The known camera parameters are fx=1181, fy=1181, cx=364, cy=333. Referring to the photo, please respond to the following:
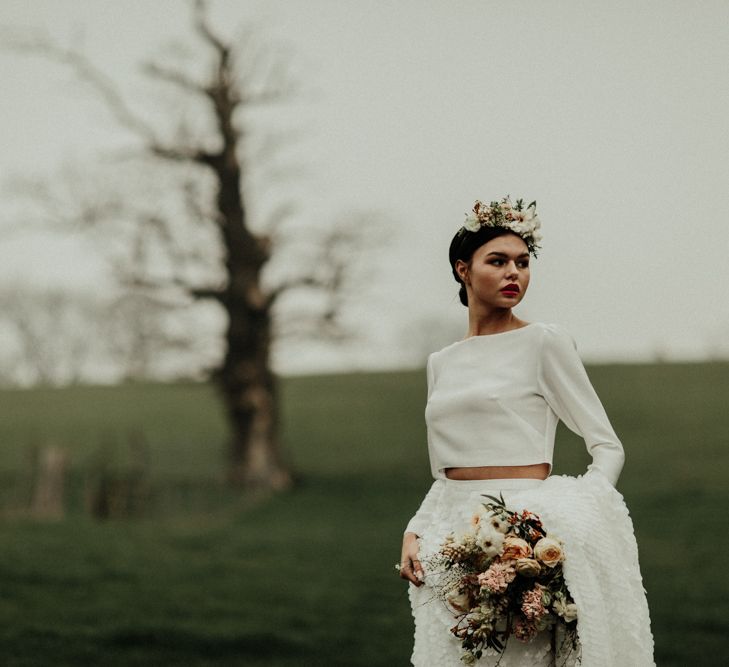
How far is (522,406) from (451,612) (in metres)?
0.67

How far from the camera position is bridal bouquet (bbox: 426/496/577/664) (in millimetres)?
3369

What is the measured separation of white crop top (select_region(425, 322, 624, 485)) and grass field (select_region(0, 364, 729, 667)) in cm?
645

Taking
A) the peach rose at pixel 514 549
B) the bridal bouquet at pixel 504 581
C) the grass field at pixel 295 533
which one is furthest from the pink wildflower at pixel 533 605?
the grass field at pixel 295 533

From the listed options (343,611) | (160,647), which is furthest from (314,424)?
(160,647)

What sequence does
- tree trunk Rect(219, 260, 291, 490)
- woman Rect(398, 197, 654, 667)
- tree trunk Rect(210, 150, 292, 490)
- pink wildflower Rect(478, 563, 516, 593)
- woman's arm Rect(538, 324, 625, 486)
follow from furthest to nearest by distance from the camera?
tree trunk Rect(219, 260, 291, 490)
tree trunk Rect(210, 150, 292, 490)
woman's arm Rect(538, 324, 625, 486)
woman Rect(398, 197, 654, 667)
pink wildflower Rect(478, 563, 516, 593)

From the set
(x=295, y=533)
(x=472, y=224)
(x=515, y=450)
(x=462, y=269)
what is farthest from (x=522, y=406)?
(x=295, y=533)

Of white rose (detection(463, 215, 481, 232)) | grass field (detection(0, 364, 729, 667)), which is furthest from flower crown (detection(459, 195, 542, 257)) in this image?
grass field (detection(0, 364, 729, 667))

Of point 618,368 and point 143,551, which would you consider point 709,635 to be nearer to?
point 143,551

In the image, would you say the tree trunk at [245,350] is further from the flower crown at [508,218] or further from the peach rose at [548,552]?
the peach rose at [548,552]

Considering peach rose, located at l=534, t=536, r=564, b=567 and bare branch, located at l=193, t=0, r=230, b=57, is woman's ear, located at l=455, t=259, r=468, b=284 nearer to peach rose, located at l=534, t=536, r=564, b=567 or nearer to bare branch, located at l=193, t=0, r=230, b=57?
peach rose, located at l=534, t=536, r=564, b=567

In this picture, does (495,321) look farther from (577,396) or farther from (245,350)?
(245,350)

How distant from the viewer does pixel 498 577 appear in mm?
3344

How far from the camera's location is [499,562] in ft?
11.2

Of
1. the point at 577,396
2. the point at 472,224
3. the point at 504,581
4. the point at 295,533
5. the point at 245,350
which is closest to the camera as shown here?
the point at 504,581
